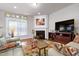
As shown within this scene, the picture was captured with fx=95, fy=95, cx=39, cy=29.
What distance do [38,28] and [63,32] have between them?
592 mm

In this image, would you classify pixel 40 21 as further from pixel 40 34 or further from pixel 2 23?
pixel 2 23

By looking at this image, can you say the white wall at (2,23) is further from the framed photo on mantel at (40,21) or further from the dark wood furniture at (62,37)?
the dark wood furniture at (62,37)

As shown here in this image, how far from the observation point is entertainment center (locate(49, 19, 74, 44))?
2.14 meters

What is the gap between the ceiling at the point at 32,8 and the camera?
1.95 meters

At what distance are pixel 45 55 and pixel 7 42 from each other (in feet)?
2.84

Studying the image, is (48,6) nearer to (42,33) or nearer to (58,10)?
(58,10)

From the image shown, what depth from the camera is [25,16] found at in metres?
2.19

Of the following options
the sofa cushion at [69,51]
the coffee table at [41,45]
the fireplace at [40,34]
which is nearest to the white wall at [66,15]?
the fireplace at [40,34]

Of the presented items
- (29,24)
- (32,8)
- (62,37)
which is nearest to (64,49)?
(62,37)

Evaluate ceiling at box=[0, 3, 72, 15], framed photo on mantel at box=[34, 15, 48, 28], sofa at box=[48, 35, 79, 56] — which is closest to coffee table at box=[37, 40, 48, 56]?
sofa at box=[48, 35, 79, 56]

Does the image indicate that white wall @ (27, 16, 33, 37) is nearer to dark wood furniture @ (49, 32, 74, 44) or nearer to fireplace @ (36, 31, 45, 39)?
fireplace @ (36, 31, 45, 39)

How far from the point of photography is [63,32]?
86.6 inches

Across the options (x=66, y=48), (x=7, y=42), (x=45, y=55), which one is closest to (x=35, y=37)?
(x=45, y=55)

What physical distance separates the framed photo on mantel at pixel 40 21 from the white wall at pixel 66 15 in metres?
0.13
